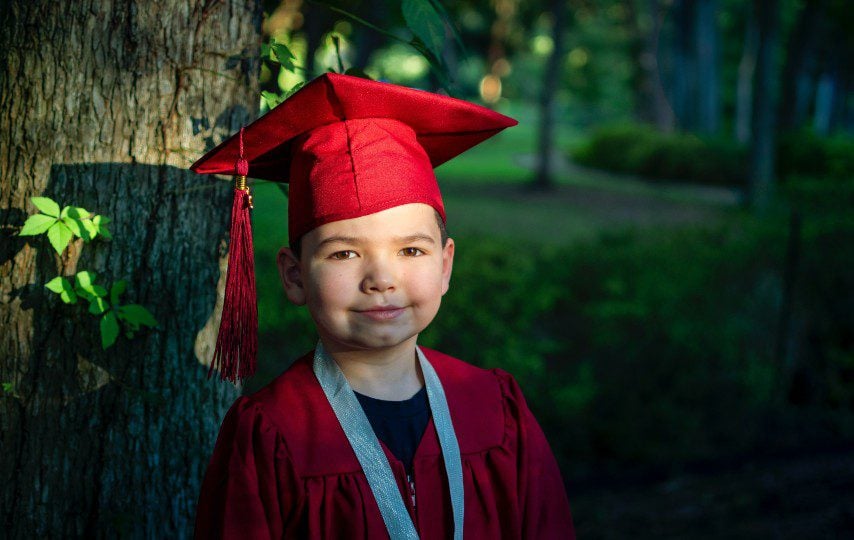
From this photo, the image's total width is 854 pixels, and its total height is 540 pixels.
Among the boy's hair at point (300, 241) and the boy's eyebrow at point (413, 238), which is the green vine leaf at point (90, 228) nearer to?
the boy's hair at point (300, 241)

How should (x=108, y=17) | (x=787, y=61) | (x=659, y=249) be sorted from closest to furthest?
1. (x=108, y=17)
2. (x=659, y=249)
3. (x=787, y=61)

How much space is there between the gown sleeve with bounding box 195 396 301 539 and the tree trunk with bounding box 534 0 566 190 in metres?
14.5

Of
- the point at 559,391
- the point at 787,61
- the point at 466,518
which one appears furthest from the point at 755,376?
the point at 787,61

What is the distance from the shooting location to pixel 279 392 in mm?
1941

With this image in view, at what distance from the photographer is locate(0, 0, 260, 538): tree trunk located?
206cm

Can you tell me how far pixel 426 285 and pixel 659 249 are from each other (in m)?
3.75

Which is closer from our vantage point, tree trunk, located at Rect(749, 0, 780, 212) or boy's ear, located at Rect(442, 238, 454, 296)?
boy's ear, located at Rect(442, 238, 454, 296)

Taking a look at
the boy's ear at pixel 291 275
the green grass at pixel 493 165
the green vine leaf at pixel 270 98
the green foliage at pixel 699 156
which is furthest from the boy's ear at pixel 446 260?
the green foliage at pixel 699 156

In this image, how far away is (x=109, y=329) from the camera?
6.55 feet

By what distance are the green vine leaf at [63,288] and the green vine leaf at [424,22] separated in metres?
1.00

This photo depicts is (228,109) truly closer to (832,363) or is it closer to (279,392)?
(279,392)

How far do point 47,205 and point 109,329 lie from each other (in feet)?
0.99

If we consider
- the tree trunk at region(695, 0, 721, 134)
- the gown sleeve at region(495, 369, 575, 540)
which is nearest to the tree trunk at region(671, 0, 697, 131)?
the tree trunk at region(695, 0, 721, 134)

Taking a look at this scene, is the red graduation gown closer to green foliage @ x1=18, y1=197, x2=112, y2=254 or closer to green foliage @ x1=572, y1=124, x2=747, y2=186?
green foliage @ x1=18, y1=197, x2=112, y2=254
